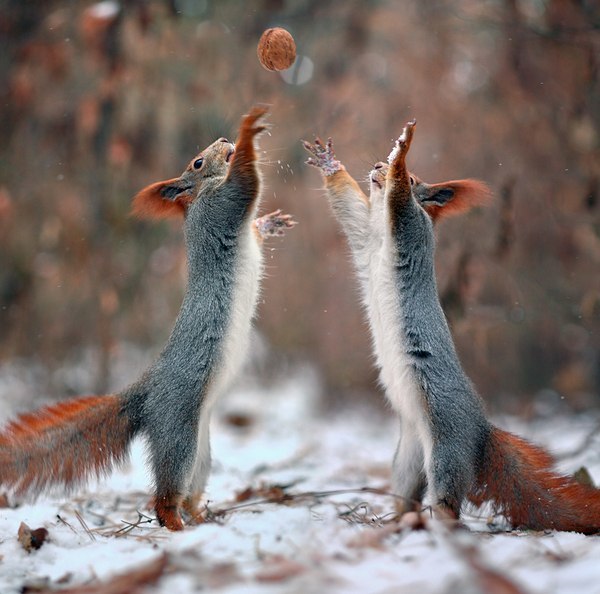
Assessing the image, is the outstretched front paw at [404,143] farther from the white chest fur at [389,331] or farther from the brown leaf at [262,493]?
the brown leaf at [262,493]

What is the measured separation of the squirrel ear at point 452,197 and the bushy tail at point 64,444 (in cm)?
227

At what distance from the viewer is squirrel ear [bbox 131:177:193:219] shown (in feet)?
16.8

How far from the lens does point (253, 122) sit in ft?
15.1

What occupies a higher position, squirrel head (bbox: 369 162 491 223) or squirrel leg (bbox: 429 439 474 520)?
squirrel head (bbox: 369 162 491 223)

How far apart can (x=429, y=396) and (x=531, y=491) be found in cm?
73

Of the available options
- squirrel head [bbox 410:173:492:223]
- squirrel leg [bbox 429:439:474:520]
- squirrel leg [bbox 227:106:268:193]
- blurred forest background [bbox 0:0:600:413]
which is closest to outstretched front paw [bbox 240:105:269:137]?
squirrel leg [bbox 227:106:268:193]

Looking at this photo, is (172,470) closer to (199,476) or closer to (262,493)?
(199,476)

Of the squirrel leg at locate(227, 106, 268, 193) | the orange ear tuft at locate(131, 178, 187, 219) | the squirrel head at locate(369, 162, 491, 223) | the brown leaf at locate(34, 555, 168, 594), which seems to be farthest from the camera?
the orange ear tuft at locate(131, 178, 187, 219)

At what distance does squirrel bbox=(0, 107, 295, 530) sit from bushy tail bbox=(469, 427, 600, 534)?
1543mm

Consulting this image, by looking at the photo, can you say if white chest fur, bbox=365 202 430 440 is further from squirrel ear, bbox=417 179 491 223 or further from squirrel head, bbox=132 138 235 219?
squirrel head, bbox=132 138 235 219

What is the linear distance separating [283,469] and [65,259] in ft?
13.0

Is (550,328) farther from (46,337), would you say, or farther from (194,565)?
(194,565)

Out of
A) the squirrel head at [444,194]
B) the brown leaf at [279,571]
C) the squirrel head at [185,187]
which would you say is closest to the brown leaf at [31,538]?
the brown leaf at [279,571]

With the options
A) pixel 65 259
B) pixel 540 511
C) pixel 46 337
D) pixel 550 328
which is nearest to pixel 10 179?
pixel 65 259
